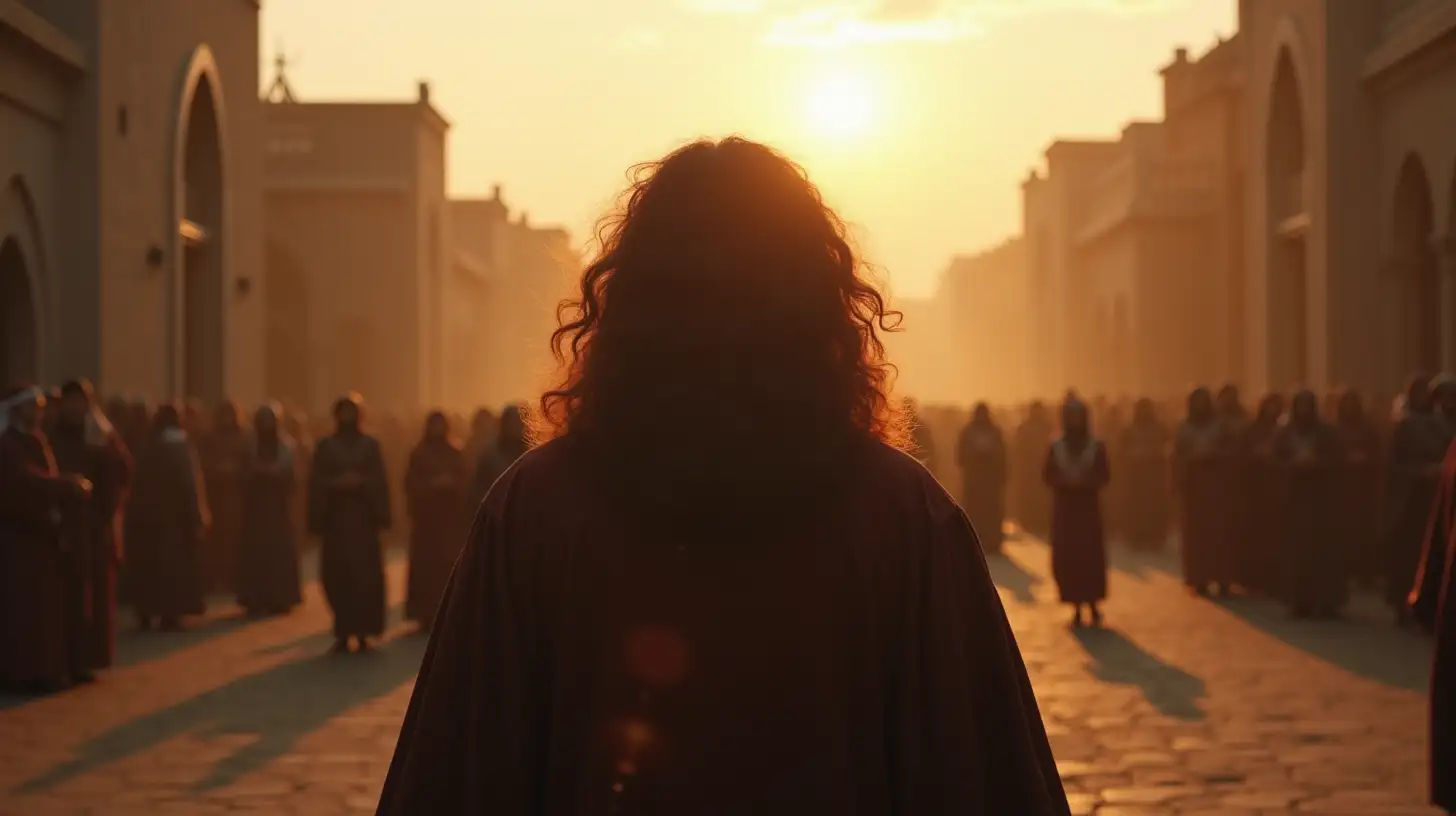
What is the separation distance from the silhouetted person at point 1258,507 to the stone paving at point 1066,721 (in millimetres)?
1914

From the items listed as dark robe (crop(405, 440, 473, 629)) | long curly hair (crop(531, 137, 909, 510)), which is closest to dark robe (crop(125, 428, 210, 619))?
dark robe (crop(405, 440, 473, 629))

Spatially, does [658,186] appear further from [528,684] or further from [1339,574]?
[1339,574]

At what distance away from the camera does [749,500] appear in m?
2.50

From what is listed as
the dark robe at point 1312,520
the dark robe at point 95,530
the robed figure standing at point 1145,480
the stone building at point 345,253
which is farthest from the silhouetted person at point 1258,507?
the stone building at point 345,253

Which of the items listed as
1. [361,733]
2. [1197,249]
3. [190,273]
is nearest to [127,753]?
[361,733]

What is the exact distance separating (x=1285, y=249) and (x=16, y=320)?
17321 millimetres

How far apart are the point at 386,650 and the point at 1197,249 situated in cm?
2739

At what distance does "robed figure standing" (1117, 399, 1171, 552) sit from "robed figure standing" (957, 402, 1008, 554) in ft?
5.43

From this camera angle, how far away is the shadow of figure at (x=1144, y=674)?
1011cm

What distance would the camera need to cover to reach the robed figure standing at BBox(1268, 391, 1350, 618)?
1491 cm

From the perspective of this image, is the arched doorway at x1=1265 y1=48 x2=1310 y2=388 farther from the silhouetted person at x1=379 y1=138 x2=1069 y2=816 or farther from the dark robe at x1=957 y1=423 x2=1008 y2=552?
the silhouetted person at x1=379 y1=138 x2=1069 y2=816

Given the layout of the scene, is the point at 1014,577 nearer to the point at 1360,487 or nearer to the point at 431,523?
the point at 1360,487

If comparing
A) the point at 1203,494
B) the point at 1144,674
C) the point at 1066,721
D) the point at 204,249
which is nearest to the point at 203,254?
the point at 204,249

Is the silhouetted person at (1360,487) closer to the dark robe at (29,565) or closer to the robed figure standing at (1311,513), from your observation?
the robed figure standing at (1311,513)
